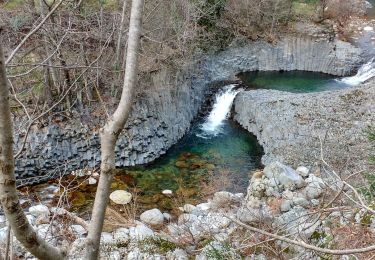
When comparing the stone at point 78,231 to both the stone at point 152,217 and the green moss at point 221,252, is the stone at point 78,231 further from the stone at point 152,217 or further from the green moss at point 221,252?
the green moss at point 221,252

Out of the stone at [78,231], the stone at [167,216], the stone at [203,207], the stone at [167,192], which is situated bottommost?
the stone at [167,192]

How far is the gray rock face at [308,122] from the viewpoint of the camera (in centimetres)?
1053

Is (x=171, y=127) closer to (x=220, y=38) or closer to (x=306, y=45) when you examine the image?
(x=220, y=38)

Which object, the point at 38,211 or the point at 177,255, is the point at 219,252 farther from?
the point at 38,211

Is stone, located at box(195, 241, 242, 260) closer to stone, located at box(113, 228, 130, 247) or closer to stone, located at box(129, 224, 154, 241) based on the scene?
stone, located at box(129, 224, 154, 241)

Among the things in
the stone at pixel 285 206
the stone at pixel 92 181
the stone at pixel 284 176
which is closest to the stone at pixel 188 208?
the stone at pixel 284 176

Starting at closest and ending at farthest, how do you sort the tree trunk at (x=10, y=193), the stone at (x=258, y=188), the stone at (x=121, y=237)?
the tree trunk at (x=10, y=193)
the stone at (x=121, y=237)
the stone at (x=258, y=188)

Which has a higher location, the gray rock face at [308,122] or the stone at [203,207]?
the gray rock face at [308,122]

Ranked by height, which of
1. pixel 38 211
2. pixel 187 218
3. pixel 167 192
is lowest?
pixel 167 192

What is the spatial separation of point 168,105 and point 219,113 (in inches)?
99.1

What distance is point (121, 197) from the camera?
8.90 meters

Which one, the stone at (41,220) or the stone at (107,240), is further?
the stone at (41,220)

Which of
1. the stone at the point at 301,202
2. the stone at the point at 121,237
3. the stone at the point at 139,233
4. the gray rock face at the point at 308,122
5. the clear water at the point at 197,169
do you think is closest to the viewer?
the stone at the point at 121,237

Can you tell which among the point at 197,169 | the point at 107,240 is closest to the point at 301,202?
the point at 107,240
